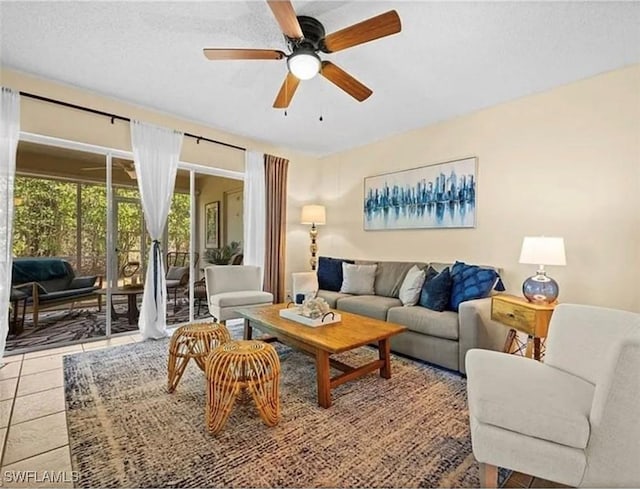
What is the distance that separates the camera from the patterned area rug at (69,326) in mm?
3299

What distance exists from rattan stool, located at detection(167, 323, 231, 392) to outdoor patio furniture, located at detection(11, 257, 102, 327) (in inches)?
81.6

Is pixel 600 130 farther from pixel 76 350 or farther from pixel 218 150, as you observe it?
pixel 76 350

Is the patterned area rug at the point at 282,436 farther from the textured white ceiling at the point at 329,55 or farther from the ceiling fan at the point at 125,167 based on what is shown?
the textured white ceiling at the point at 329,55

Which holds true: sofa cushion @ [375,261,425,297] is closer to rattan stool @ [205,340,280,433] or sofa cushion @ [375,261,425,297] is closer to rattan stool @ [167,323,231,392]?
rattan stool @ [167,323,231,392]

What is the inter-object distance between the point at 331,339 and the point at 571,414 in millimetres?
1331

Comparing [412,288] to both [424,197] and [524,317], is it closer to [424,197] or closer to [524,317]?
[524,317]

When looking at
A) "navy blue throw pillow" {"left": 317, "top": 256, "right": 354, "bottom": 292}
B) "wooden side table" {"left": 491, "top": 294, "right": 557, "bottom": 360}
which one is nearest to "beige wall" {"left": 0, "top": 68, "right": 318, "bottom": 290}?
"navy blue throw pillow" {"left": 317, "top": 256, "right": 354, "bottom": 292}

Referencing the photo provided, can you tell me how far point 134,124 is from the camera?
356cm

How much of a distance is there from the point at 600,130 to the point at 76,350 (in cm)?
535

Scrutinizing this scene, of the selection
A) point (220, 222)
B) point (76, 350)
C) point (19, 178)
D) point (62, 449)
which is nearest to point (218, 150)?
point (220, 222)

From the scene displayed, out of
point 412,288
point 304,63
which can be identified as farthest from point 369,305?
point 304,63

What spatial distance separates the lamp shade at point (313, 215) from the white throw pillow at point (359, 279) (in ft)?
3.54

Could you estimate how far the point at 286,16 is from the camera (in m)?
1.72

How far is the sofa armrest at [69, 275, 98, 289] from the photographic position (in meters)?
3.65
